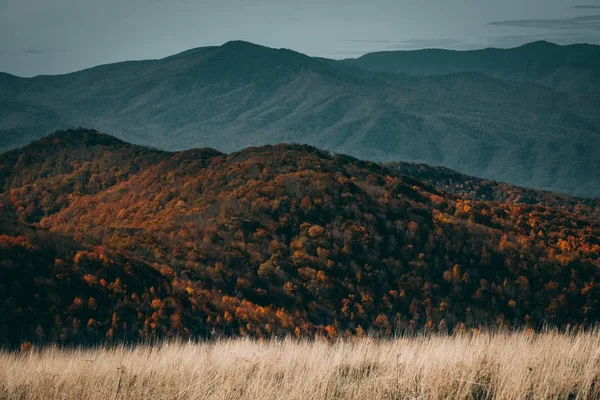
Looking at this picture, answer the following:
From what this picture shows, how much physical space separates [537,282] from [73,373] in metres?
50.2

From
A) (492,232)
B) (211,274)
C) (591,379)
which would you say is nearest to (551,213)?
(492,232)

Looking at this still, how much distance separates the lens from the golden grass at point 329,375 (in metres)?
7.61

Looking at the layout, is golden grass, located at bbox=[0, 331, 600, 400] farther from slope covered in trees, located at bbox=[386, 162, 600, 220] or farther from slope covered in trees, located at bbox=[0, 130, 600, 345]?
slope covered in trees, located at bbox=[386, 162, 600, 220]

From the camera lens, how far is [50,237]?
32.1m

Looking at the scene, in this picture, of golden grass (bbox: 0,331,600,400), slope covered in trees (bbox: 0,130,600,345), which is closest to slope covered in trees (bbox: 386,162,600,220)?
slope covered in trees (bbox: 0,130,600,345)

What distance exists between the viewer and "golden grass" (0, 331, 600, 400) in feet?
25.0

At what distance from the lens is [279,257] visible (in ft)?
155

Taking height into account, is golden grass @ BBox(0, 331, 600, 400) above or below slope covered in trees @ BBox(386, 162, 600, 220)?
above

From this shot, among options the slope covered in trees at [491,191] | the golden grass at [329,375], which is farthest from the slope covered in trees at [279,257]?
the slope covered in trees at [491,191]

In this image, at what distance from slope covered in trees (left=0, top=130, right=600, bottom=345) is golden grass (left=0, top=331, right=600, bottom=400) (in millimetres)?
15820

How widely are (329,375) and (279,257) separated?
3925 centimetres

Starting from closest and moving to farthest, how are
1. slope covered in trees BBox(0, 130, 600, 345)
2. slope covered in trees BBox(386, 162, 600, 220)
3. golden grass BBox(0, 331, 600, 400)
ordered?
golden grass BBox(0, 331, 600, 400), slope covered in trees BBox(0, 130, 600, 345), slope covered in trees BBox(386, 162, 600, 220)

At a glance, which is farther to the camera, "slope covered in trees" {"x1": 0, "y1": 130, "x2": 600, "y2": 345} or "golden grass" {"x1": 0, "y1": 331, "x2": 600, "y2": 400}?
"slope covered in trees" {"x1": 0, "y1": 130, "x2": 600, "y2": 345}

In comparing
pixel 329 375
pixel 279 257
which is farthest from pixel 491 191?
pixel 329 375
